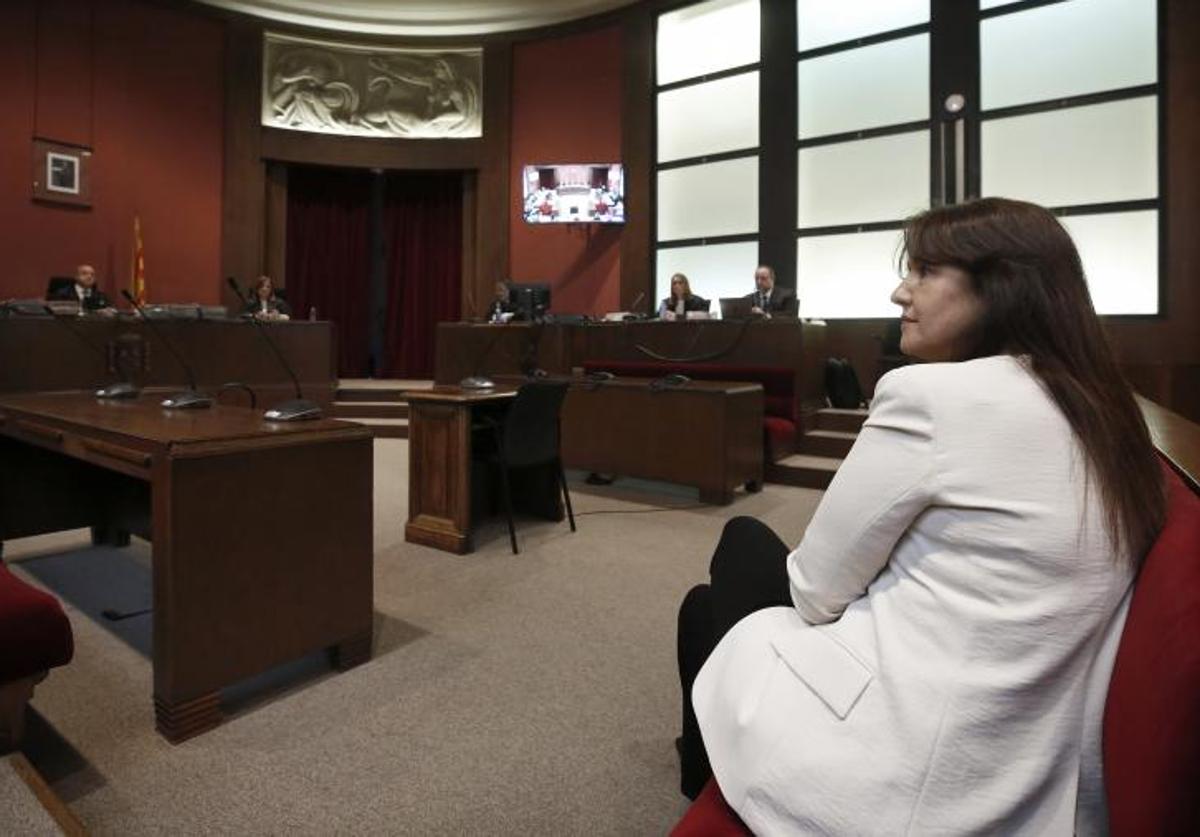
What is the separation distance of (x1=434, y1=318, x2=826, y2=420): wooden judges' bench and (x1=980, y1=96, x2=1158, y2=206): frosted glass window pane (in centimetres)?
225

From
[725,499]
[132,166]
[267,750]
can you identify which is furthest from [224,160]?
[267,750]

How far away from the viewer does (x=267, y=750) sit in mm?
1700

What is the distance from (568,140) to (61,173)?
5.00 metres

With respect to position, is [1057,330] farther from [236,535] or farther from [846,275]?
[846,275]

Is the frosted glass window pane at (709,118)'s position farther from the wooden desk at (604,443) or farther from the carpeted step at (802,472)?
the wooden desk at (604,443)

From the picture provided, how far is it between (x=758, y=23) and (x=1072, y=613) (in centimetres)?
791

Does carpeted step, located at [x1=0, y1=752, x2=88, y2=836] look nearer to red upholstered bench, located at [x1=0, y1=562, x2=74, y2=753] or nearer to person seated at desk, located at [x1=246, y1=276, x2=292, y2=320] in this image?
red upholstered bench, located at [x1=0, y1=562, x2=74, y2=753]

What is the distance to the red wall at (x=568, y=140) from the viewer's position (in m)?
8.27

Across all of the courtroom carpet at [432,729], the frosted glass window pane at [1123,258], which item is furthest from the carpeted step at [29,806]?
the frosted glass window pane at [1123,258]

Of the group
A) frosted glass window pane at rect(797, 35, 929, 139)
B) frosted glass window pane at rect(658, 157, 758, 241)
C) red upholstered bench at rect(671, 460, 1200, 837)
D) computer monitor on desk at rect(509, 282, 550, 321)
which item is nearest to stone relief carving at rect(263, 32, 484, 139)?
frosted glass window pane at rect(658, 157, 758, 241)

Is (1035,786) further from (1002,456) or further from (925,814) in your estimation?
(1002,456)

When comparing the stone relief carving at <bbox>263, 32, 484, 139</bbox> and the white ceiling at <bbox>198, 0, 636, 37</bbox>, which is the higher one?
the white ceiling at <bbox>198, 0, 636, 37</bbox>

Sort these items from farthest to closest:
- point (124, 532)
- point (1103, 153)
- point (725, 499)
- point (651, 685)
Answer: point (1103, 153)
point (725, 499)
point (124, 532)
point (651, 685)

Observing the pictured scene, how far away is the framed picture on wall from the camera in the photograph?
6977mm
